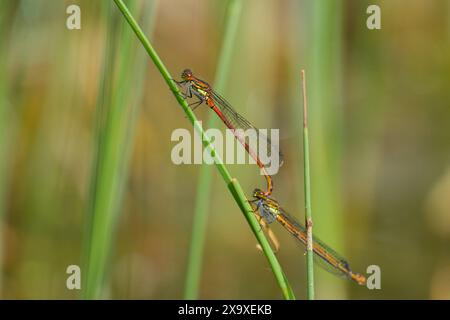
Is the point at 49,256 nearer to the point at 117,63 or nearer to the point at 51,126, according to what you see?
the point at 51,126

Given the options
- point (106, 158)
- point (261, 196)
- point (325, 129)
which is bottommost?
point (261, 196)

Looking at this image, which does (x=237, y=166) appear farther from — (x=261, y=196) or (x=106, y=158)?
(x=106, y=158)

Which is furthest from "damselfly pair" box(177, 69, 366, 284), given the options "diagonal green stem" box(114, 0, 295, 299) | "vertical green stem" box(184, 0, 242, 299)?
"diagonal green stem" box(114, 0, 295, 299)

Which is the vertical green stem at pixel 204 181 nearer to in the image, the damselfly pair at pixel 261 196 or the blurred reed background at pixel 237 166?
the damselfly pair at pixel 261 196

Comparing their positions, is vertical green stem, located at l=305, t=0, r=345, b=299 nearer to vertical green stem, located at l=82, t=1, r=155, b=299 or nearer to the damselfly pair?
the damselfly pair

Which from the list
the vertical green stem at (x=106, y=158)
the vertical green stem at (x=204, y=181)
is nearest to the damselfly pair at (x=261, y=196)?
the vertical green stem at (x=204, y=181)

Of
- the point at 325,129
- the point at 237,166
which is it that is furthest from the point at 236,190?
the point at 237,166

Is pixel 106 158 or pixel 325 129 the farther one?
pixel 325 129

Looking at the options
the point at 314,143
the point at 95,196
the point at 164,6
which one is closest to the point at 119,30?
the point at 95,196
